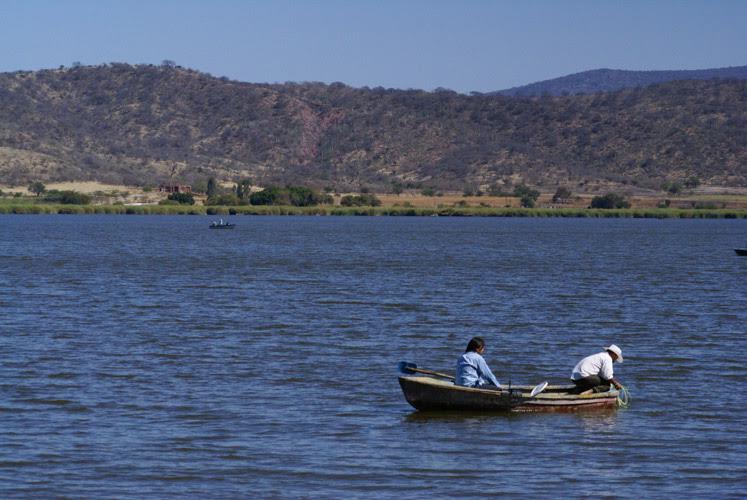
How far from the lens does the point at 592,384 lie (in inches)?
923

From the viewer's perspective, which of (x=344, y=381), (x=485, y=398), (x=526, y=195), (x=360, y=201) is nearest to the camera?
(x=485, y=398)

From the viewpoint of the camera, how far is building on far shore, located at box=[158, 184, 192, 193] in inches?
6850

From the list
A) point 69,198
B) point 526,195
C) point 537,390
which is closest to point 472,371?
point 537,390

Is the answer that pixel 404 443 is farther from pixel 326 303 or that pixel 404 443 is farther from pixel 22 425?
pixel 326 303

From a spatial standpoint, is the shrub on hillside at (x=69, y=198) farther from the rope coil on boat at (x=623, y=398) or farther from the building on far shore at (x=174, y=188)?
the rope coil on boat at (x=623, y=398)

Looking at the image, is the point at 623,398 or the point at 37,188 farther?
the point at 37,188

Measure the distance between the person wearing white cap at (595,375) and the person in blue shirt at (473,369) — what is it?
5.49 ft

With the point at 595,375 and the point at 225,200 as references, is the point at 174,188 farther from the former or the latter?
the point at 595,375

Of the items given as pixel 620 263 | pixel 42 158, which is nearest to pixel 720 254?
pixel 620 263

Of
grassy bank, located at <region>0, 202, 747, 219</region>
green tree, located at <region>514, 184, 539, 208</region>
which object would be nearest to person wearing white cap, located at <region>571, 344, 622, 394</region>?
grassy bank, located at <region>0, 202, 747, 219</region>

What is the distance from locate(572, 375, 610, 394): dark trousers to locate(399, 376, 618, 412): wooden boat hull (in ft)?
0.64

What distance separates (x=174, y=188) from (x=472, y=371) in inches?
6083

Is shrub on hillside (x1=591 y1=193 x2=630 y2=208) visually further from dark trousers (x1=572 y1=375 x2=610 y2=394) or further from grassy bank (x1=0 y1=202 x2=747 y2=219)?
dark trousers (x1=572 y1=375 x2=610 y2=394)

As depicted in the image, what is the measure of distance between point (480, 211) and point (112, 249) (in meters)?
85.5
